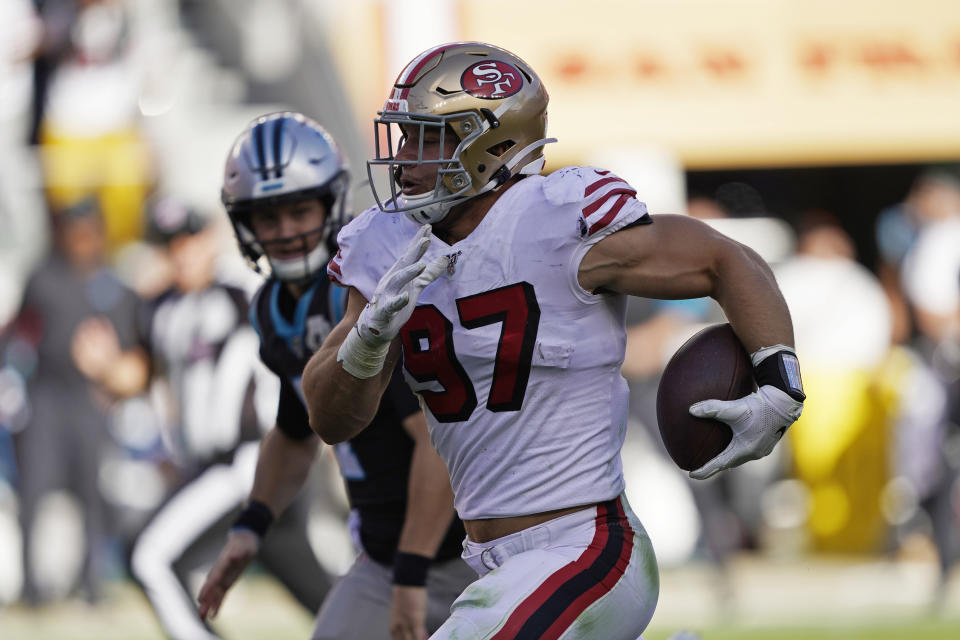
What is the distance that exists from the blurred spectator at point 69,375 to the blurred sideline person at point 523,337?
242 inches

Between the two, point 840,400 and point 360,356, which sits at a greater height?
point 360,356

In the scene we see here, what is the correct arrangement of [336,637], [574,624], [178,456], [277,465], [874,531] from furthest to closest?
[874,531]
[178,456]
[277,465]
[336,637]
[574,624]

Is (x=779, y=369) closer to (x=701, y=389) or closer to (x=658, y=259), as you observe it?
Answer: (x=701, y=389)

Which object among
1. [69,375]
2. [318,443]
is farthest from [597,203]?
[69,375]

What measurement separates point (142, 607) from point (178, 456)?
879mm

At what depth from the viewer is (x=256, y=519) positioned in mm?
4453

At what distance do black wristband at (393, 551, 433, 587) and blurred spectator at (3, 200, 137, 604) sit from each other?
5.54m

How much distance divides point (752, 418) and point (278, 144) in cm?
188

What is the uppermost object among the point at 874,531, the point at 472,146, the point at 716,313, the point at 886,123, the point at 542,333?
the point at 472,146

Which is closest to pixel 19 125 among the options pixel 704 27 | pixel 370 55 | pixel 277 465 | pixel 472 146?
pixel 370 55

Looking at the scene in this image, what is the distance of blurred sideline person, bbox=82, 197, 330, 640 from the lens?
5816 millimetres

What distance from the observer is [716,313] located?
35.3 feet

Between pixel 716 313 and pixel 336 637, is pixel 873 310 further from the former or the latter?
pixel 336 637

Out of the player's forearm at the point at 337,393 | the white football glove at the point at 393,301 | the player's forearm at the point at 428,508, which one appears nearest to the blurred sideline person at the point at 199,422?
the player's forearm at the point at 428,508
